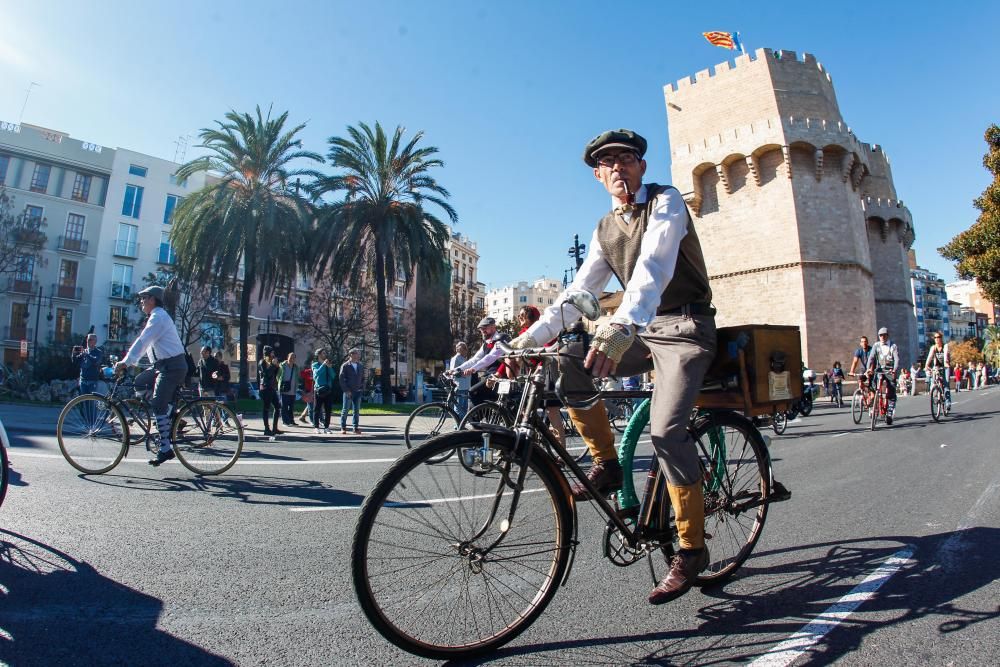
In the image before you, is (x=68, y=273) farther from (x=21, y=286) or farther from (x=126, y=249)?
(x=126, y=249)

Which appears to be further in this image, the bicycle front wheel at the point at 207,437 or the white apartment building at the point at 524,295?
the white apartment building at the point at 524,295

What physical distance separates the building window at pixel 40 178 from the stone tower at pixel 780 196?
137 ft

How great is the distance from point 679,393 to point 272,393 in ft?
33.3

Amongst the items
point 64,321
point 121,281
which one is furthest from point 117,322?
point 121,281

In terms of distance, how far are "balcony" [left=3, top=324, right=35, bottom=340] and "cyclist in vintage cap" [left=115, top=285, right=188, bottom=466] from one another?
39.6m

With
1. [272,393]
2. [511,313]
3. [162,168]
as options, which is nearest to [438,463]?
[272,393]

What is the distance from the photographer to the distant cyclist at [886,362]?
1077cm

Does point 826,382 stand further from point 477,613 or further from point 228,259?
point 477,613

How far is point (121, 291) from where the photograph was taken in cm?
3956

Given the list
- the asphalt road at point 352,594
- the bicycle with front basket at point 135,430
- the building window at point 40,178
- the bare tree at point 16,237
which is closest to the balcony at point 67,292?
the building window at point 40,178

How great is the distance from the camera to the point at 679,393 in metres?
2.27

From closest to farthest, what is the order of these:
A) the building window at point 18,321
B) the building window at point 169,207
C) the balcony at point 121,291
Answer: the building window at point 18,321 < the balcony at point 121,291 < the building window at point 169,207

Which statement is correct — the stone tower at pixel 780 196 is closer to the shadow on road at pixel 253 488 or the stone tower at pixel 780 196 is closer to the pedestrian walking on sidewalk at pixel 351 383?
the pedestrian walking on sidewalk at pixel 351 383

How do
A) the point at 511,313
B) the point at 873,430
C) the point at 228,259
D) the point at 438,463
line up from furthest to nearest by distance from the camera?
1. the point at 511,313
2. the point at 228,259
3. the point at 873,430
4. the point at 438,463
